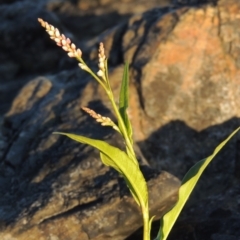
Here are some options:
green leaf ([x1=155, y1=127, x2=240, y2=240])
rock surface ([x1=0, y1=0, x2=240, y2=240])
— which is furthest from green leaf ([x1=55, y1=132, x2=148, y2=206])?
rock surface ([x1=0, y1=0, x2=240, y2=240])

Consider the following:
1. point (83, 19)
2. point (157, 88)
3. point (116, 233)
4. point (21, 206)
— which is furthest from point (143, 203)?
point (83, 19)

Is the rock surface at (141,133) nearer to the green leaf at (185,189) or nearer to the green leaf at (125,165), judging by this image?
the green leaf at (185,189)

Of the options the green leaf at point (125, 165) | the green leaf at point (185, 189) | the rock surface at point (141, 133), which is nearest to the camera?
the green leaf at point (125, 165)

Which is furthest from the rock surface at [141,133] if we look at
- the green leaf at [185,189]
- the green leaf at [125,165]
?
the green leaf at [125,165]

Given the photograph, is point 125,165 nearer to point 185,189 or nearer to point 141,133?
point 185,189

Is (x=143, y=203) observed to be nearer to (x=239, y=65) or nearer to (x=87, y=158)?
(x=87, y=158)

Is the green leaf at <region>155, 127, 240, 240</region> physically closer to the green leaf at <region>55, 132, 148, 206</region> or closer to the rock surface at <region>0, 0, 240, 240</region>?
the green leaf at <region>55, 132, 148, 206</region>
